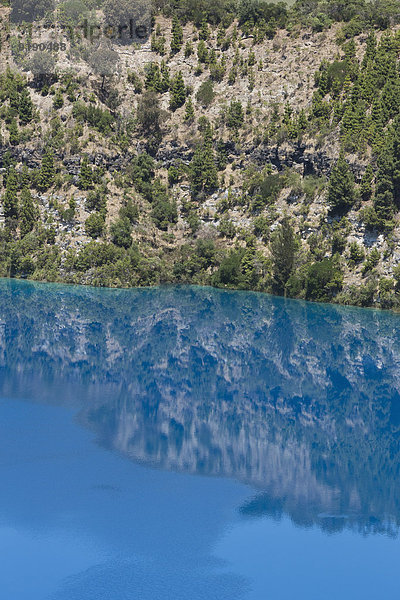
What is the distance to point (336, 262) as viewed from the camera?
62625mm

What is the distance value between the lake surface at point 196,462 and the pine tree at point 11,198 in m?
25.8

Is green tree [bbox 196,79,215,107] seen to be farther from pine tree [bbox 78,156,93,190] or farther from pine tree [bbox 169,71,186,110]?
pine tree [bbox 78,156,93,190]

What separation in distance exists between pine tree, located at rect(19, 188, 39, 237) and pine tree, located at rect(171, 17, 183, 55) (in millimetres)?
27507

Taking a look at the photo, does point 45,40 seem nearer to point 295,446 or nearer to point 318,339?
point 318,339

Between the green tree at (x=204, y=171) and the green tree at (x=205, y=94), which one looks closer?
the green tree at (x=204, y=171)

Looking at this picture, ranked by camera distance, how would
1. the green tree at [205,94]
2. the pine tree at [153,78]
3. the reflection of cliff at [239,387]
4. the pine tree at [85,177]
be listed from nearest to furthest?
the reflection of cliff at [239,387]
the pine tree at [85,177]
the green tree at [205,94]
the pine tree at [153,78]

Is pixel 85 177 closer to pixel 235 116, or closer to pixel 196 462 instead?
pixel 235 116

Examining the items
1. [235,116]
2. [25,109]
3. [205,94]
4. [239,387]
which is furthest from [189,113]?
[239,387]

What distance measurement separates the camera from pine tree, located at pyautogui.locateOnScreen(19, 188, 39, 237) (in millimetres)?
69500

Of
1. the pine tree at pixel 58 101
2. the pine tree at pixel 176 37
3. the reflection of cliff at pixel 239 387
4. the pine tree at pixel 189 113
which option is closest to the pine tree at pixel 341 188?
the reflection of cliff at pixel 239 387

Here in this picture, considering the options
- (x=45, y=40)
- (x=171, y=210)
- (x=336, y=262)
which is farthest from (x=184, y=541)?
(x=45, y=40)

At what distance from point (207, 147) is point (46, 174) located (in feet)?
56.4

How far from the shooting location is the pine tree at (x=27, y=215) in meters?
69.5

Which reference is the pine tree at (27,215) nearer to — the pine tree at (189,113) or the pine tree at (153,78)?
the pine tree at (189,113)
